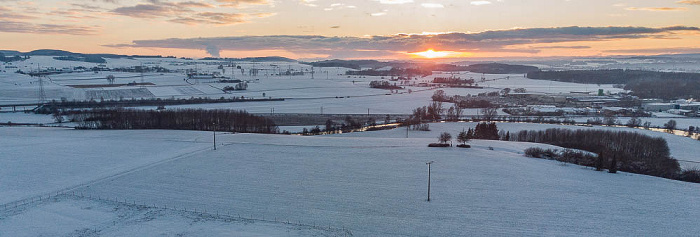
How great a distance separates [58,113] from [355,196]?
52.3 meters

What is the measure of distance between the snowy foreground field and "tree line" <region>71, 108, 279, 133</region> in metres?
11.6

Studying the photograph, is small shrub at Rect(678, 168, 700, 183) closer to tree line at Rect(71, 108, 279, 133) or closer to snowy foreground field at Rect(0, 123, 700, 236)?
snowy foreground field at Rect(0, 123, 700, 236)

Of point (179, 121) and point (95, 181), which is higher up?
point (179, 121)

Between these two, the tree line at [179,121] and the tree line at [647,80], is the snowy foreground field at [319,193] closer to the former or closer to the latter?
the tree line at [179,121]

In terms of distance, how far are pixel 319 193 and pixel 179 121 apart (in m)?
31.6

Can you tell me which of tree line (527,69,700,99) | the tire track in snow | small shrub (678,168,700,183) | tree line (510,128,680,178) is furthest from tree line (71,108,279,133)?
tree line (527,69,700,99)

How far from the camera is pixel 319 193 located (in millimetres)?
22469

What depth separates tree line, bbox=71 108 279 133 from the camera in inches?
1827

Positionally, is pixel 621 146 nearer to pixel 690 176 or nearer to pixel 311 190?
pixel 690 176

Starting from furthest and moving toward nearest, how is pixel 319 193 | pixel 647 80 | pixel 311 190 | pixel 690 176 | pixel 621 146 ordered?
pixel 647 80
pixel 621 146
pixel 690 176
pixel 311 190
pixel 319 193

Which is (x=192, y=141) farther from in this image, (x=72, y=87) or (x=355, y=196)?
(x=72, y=87)

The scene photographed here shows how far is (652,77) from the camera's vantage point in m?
133

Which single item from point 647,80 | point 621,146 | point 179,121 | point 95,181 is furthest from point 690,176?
point 647,80

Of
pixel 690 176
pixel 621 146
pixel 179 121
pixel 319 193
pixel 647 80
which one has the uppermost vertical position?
pixel 647 80
